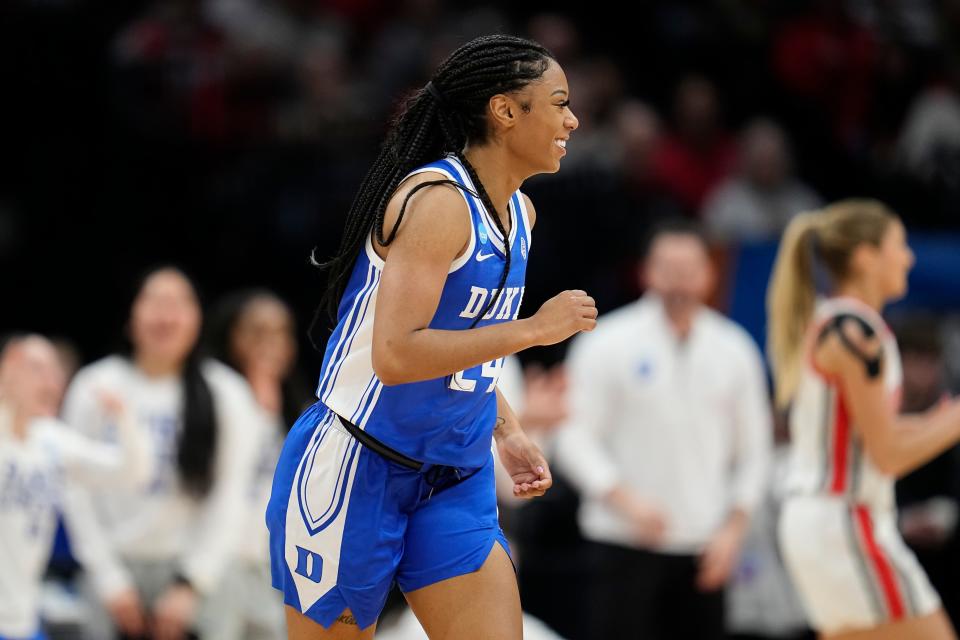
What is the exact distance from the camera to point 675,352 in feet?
23.0

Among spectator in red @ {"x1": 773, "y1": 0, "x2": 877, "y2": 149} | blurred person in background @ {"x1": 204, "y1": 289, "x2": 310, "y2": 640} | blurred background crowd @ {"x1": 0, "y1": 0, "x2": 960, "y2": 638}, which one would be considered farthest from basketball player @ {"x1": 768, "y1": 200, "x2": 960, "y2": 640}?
spectator in red @ {"x1": 773, "y1": 0, "x2": 877, "y2": 149}

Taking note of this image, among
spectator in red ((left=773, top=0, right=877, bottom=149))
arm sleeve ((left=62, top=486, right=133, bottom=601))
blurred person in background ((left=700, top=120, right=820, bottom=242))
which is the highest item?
spectator in red ((left=773, top=0, right=877, bottom=149))

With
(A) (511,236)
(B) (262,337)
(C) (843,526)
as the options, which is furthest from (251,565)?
(A) (511,236)

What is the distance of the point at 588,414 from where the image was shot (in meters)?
6.95

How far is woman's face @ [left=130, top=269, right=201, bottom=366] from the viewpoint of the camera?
675 cm

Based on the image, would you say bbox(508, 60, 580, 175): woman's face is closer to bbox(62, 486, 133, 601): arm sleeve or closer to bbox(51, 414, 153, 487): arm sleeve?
bbox(51, 414, 153, 487): arm sleeve

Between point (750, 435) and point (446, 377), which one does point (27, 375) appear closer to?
point (446, 377)

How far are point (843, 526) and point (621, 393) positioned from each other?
76.9 inches

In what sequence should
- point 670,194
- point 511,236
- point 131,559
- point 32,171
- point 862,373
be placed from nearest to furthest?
point 511,236 → point 862,373 → point 131,559 → point 670,194 → point 32,171

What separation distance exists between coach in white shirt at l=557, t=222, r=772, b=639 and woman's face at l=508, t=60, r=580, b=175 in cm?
320

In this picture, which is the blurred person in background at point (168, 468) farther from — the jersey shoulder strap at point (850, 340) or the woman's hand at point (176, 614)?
the jersey shoulder strap at point (850, 340)

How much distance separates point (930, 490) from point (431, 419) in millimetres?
4474

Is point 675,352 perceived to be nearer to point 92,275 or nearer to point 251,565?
point 251,565

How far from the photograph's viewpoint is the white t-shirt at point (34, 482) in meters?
5.60
